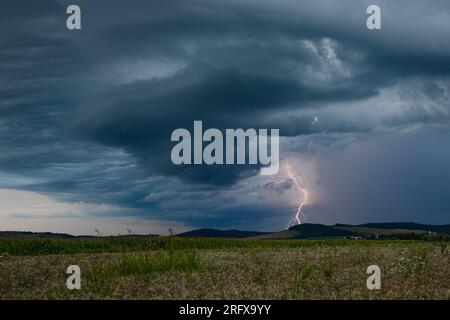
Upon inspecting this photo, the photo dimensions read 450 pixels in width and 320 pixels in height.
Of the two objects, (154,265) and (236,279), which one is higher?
(154,265)

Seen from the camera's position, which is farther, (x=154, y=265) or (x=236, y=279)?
(x=154, y=265)

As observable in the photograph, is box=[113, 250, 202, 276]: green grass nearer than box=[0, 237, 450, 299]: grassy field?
No

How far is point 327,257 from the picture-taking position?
1998cm

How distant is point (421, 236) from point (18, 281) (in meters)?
54.2

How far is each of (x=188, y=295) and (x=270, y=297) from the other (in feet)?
5.68

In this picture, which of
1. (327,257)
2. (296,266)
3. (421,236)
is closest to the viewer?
(296,266)

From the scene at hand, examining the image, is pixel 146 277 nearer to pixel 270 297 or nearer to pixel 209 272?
pixel 209 272

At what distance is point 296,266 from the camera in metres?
16.9

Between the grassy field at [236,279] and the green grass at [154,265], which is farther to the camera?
the green grass at [154,265]
